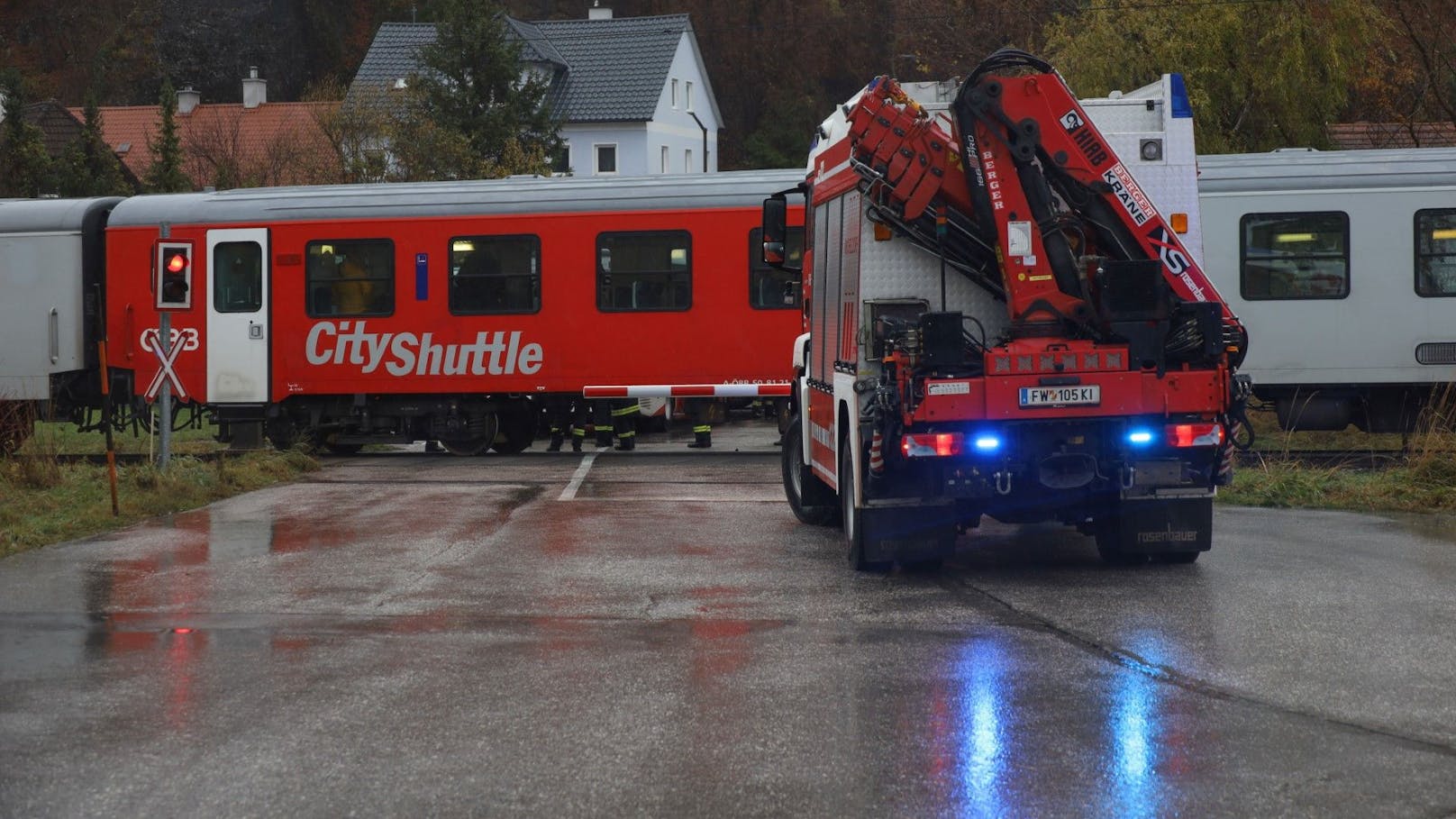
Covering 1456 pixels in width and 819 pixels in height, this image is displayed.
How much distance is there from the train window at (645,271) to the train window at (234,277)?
14.5 ft

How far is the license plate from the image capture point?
10.4 meters

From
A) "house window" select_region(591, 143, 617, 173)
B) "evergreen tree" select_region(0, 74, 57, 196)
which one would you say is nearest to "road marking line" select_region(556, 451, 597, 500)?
"evergreen tree" select_region(0, 74, 57, 196)

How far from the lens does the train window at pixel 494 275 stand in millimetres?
21875

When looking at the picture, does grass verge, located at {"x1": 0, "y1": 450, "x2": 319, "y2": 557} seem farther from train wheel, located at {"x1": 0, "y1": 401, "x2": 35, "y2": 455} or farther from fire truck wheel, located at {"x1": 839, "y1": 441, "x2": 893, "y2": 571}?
fire truck wheel, located at {"x1": 839, "y1": 441, "x2": 893, "y2": 571}

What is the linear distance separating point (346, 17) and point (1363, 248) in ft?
210

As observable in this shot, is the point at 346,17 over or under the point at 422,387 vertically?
over

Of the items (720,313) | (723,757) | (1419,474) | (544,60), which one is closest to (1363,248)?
(1419,474)

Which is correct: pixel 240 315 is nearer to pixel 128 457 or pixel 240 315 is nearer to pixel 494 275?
pixel 128 457

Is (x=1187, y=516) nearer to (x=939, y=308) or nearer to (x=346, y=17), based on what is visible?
(x=939, y=308)

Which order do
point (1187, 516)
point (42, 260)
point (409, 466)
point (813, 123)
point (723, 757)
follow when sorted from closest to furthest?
1. point (723, 757)
2. point (1187, 516)
3. point (409, 466)
4. point (42, 260)
5. point (813, 123)

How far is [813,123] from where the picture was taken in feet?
237

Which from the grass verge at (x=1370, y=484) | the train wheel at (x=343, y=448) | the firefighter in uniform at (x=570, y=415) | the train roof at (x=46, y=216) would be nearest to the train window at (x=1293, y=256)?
the grass verge at (x=1370, y=484)

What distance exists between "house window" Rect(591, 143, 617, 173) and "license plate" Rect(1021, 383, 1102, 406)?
5809 cm

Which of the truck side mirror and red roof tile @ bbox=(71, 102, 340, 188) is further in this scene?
red roof tile @ bbox=(71, 102, 340, 188)
